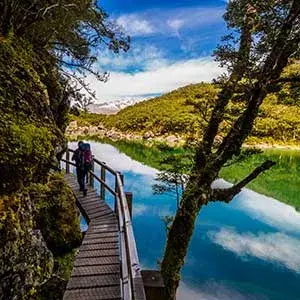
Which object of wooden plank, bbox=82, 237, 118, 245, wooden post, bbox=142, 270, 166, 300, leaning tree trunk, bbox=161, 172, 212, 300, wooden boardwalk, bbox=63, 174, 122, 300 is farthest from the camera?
→ leaning tree trunk, bbox=161, 172, 212, 300

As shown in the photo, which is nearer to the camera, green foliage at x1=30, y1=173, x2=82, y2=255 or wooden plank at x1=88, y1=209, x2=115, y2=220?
wooden plank at x1=88, y1=209, x2=115, y2=220

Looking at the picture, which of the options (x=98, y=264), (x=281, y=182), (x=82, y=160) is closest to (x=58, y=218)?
(x=82, y=160)

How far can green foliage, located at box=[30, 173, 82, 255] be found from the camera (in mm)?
10195

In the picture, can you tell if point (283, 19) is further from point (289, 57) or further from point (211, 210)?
point (211, 210)

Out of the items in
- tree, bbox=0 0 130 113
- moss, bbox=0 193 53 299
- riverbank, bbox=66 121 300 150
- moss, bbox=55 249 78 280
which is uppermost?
tree, bbox=0 0 130 113

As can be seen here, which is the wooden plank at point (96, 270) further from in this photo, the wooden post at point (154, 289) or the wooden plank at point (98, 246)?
the wooden post at point (154, 289)

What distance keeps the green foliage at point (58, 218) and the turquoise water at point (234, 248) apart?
5.53m

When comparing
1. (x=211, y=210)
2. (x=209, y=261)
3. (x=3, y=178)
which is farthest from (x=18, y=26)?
(x=211, y=210)

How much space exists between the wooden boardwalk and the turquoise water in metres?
6.78

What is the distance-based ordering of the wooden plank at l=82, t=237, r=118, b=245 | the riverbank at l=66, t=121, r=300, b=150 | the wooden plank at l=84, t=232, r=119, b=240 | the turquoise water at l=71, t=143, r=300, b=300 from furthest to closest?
the riverbank at l=66, t=121, r=300, b=150 < the turquoise water at l=71, t=143, r=300, b=300 < the wooden plank at l=84, t=232, r=119, b=240 < the wooden plank at l=82, t=237, r=118, b=245

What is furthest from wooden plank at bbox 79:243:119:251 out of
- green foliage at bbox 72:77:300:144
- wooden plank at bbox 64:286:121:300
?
green foliage at bbox 72:77:300:144

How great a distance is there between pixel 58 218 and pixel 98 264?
4.74m

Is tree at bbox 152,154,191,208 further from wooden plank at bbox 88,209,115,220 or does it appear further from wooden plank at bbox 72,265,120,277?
wooden plank at bbox 72,265,120,277

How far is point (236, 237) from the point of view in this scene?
22.4 metres
